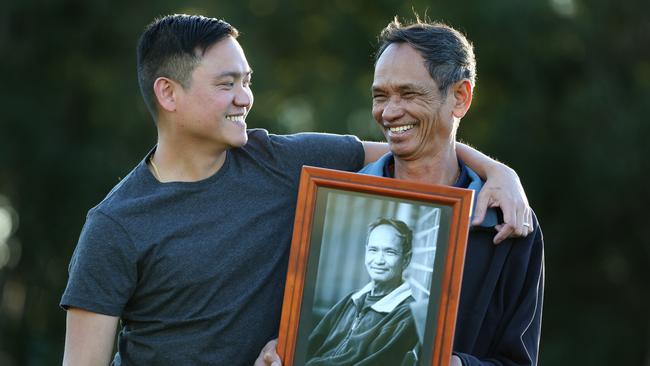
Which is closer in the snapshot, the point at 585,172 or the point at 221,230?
the point at 221,230

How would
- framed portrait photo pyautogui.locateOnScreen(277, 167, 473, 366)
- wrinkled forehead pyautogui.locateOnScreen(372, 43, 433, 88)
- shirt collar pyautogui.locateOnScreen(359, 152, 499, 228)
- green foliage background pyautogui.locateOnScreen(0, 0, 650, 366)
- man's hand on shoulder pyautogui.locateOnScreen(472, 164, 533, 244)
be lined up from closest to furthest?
framed portrait photo pyautogui.locateOnScreen(277, 167, 473, 366), man's hand on shoulder pyautogui.locateOnScreen(472, 164, 533, 244), wrinkled forehead pyautogui.locateOnScreen(372, 43, 433, 88), shirt collar pyautogui.locateOnScreen(359, 152, 499, 228), green foliage background pyautogui.locateOnScreen(0, 0, 650, 366)

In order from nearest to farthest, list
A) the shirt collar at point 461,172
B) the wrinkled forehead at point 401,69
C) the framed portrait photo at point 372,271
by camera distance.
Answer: the framed portrait photo at point 372,271 < the wrinkled forehead at point 401,69 < the shirt collar at point 461,172

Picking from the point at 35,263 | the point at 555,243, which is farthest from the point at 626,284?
the point at 35,263

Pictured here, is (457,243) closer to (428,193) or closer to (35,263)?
(428,193)

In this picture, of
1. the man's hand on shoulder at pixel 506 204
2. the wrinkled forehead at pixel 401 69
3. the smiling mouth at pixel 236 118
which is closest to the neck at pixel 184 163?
the smiling mouth at pixel 236 118

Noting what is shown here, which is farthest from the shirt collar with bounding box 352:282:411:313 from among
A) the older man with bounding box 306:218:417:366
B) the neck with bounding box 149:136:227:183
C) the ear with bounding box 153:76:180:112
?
the ear with bounding box 153:76:180:112

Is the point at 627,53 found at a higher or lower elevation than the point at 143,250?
higher

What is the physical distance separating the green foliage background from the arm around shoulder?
12026 millimetres

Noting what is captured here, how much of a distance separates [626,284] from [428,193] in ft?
45.9

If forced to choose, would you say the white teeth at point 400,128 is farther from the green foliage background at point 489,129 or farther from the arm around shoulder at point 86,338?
the green foliage background at point 489,129

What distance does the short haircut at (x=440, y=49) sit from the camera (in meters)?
3.70

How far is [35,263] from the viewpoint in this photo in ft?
55.9

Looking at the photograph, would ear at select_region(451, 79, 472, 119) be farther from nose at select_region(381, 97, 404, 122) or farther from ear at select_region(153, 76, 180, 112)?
ear at select_region(153, 76, 180, 112)

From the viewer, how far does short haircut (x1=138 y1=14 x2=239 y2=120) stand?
3818 millimetres
